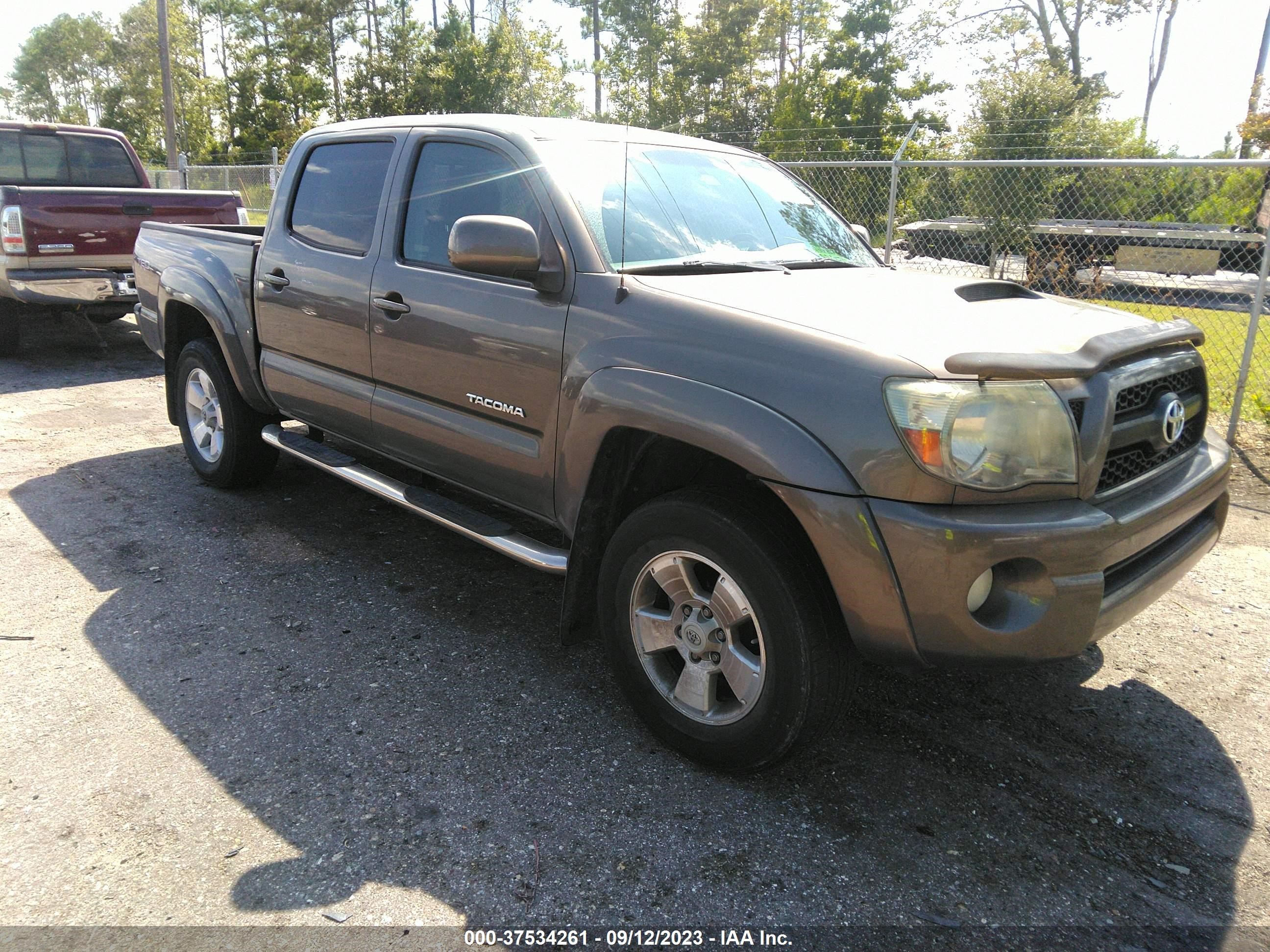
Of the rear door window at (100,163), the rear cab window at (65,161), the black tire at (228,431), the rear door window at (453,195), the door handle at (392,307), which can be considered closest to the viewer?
the rear door window at (453,195)

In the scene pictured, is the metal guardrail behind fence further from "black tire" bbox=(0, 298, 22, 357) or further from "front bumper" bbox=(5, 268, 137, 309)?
"black tire" bbox=(0, 298, 22, 357)

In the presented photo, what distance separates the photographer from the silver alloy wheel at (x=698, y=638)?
265 cm

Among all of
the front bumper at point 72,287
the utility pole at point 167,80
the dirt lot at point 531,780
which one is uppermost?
the utility pole at point 167,80

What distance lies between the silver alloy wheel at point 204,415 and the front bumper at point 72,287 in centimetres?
322

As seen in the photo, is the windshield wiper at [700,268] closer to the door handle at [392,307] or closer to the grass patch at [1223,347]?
the door handle at [392,307]

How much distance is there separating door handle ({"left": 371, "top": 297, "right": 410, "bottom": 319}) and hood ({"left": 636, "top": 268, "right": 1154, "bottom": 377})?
1119 mm

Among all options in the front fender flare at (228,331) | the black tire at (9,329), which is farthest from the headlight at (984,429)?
Answer: the black tire at (9,329)

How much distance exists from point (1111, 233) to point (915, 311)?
6.44 meters

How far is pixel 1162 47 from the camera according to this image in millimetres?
40375

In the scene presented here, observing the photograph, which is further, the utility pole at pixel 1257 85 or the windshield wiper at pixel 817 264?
the utility pole at pixel 1257 85

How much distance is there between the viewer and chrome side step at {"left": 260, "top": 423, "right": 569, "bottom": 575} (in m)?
3.18

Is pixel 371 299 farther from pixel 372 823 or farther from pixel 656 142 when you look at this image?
pixel 372 823

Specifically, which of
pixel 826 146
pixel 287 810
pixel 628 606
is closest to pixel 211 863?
pixel 287 810

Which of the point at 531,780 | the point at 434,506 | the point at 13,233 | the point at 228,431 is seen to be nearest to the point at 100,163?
the point at 13,233
